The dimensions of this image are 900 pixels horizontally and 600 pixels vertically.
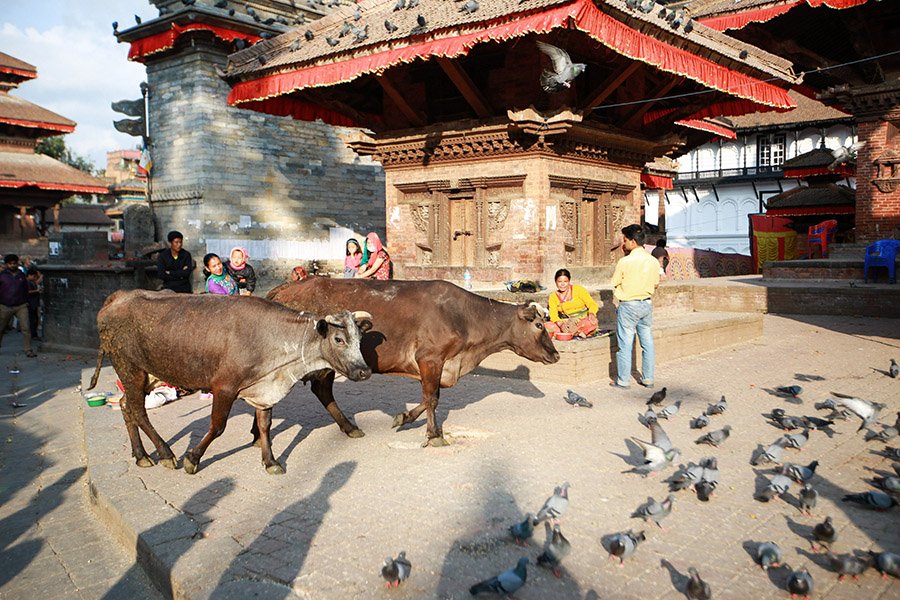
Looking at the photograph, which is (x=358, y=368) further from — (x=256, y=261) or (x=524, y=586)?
(x=256, y=261)

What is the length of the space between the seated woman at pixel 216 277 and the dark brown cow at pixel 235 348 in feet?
10.2

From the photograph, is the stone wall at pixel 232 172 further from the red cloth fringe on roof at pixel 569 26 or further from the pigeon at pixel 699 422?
the pigeon at pixel 699 422

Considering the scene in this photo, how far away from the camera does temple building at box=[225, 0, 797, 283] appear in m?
10.6

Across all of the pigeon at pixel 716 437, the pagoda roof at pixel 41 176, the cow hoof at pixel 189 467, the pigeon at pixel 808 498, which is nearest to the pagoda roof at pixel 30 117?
the pagoda roof at pixel 41 176

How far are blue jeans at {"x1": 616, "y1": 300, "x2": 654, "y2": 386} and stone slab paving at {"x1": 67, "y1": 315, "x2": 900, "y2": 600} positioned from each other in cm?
40

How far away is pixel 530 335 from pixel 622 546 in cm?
334

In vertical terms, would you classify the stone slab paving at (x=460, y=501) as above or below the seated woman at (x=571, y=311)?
below

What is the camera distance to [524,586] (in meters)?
3.69

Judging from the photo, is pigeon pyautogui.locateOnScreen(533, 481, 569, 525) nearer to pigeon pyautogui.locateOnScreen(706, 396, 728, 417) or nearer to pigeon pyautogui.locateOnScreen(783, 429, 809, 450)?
pigeon pyautogui.locateOnScreen(783, 429, 809, 450)

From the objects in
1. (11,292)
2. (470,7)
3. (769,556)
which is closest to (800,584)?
(769,556)

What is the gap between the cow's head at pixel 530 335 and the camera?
698 cm

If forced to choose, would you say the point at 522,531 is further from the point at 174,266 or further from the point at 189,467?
the point at 174,266

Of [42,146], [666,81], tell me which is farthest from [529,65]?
[42,146]

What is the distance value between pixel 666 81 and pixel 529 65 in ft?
9.32
